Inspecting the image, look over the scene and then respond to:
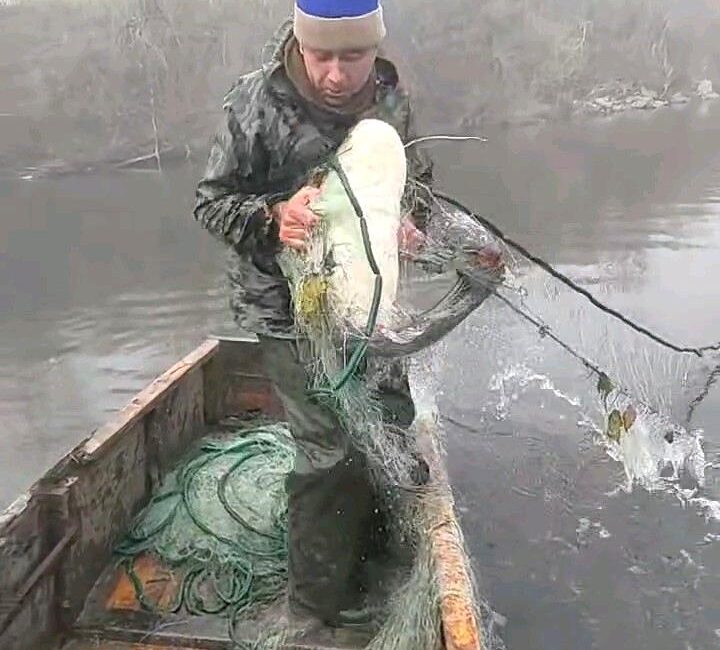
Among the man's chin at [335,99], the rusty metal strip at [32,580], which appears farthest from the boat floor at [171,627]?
the man's chin at [335,99]

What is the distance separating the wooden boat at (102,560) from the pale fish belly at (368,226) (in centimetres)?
101

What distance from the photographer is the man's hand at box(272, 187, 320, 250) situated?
3.06m

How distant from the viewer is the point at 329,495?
11.6 ft

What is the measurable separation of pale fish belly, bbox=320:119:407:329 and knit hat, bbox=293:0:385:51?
266 mm

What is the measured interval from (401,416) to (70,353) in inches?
428

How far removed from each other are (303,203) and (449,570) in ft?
4.37

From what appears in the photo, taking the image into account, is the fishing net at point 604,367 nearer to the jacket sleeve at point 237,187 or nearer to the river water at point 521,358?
the river water at point 521,358

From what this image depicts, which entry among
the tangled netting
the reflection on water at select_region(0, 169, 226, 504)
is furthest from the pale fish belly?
the reflection on water at select_region(0, 169, 226, 504)

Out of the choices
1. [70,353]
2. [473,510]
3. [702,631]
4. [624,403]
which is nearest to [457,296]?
[624,403]

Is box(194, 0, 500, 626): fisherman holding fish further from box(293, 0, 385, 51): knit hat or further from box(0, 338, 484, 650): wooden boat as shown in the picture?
box(0, 338, 484, 650): wooden boat

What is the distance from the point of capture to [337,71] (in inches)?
124

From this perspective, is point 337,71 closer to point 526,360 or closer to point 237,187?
point 237,187

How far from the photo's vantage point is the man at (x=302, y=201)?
10.3 ft

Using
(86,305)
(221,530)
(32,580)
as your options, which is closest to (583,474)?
(221,530)
